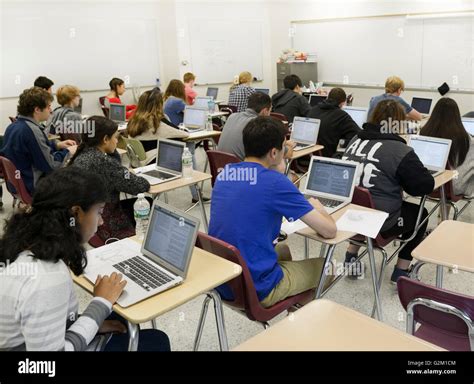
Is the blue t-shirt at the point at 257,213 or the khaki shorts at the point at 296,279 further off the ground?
the blue t-shirt at the point at 257,213

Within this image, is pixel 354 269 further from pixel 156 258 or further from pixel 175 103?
pixel 175 103

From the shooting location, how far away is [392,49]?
25.8 feet

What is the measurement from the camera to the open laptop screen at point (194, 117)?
605 cm

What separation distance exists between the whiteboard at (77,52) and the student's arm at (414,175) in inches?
265

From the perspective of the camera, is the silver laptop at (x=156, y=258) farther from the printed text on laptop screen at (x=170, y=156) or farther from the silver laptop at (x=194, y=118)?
the silver laptop at (x=194, y=118)

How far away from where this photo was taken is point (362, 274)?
3.40m

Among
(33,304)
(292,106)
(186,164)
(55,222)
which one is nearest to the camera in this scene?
(33,304)

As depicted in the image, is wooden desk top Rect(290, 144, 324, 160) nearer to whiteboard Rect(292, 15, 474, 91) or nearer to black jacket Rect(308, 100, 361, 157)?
black jacket Rect(308, 100, 361, 157)

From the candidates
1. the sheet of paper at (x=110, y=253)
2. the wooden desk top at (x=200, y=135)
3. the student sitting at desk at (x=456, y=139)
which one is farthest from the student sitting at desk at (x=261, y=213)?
the wooden desk top at (x=200, y=135)

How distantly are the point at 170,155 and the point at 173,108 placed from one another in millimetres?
2379

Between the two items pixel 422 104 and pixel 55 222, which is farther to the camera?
pixel 422 104

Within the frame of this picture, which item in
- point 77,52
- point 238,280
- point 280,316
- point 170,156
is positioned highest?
point 77,52

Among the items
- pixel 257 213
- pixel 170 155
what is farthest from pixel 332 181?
→ pixel 170 155
